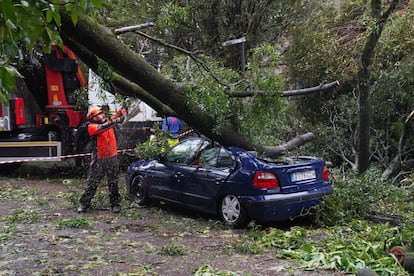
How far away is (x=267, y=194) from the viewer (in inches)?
278

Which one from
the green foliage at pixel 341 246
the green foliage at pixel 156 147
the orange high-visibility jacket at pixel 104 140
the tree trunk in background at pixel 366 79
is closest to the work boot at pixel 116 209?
the orange high-visibility jacket at pixel 104 140

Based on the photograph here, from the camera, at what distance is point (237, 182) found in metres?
7.28

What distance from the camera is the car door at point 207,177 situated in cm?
761

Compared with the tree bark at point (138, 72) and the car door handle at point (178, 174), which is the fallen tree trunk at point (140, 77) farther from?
the car door handle at point (178, 174)

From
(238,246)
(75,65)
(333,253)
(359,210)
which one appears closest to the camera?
(333,253)

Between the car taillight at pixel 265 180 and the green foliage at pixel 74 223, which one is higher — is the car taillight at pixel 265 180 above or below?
above

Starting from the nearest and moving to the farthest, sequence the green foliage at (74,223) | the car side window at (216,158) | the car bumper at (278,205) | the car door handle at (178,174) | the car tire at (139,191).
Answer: the car bumper at (278,205) → the green foliage at (74,223) → the car side window at (216,158) → the car door handle at (178,174) → the car tire at (139,191)

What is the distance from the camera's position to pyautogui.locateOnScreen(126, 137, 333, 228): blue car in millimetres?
7094

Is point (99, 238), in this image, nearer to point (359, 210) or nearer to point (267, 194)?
point (267, 194)

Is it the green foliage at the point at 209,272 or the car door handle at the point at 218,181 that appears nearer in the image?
the green foliage at the point at 209,272

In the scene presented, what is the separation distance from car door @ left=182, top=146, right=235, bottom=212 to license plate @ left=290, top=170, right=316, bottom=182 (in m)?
0.93

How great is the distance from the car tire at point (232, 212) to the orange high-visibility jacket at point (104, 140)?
7.44 feet

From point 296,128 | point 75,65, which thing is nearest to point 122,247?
point 75,65

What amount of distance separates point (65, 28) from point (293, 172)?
3.79m
